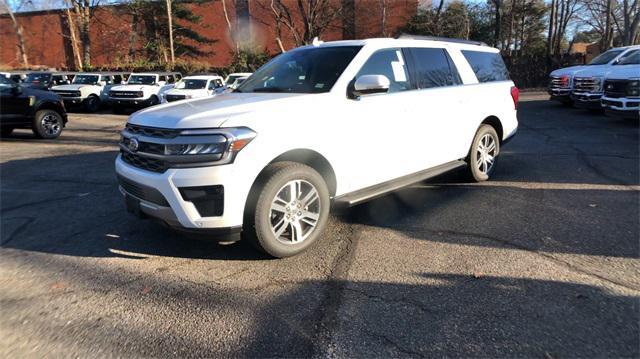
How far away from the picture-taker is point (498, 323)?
2984 millimetres

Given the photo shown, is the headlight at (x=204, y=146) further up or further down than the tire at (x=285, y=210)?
further up

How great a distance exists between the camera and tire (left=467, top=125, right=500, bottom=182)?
6207 millimetres

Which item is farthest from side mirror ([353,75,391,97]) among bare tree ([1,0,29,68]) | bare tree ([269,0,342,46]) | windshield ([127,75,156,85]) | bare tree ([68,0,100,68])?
bare tree ([1,0,29,68])

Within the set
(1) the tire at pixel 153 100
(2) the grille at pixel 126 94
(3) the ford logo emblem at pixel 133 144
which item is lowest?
(3) the ford logo emblem at pixel 133 144

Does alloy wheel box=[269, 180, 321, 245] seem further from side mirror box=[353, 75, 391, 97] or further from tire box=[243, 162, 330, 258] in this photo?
side mirror box=[353, 75, 391, 97]

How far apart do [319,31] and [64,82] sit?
698 inches

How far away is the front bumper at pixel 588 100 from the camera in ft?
46.9

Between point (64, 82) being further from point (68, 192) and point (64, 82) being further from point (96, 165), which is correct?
point (68, 192)

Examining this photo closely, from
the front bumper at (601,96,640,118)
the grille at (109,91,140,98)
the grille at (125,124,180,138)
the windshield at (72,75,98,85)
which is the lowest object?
the front bumper at (601,96,640,118)

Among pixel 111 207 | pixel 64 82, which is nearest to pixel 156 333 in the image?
pixel 111 207

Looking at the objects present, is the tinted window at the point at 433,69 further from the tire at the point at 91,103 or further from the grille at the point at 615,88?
the tire at the point at 91,103

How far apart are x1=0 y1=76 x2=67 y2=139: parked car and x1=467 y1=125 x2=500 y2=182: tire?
10351 mm

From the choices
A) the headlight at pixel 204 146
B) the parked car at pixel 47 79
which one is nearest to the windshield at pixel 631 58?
the headlight at pixel 204 146

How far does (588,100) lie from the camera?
47.6 ft
